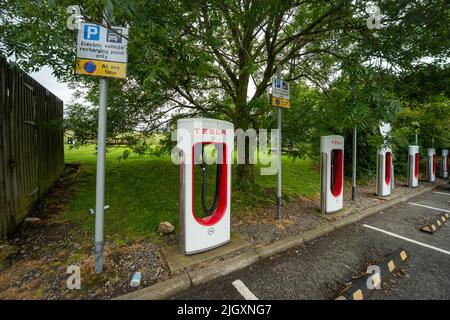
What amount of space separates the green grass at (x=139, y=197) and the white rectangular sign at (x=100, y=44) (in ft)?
8.54

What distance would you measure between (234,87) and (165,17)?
11.1 feet

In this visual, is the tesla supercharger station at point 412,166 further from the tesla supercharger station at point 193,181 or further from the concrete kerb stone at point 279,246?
the tesla supercharger station at point 193,181

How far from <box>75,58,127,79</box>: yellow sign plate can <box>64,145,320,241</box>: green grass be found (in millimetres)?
2427

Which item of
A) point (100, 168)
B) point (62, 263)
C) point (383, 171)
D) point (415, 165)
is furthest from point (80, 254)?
point (415, 165)

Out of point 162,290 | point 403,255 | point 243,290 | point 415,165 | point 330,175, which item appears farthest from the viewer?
point 415,165

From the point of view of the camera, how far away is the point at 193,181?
2.65 m

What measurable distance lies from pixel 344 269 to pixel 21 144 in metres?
5.78

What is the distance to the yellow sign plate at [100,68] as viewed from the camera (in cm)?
212

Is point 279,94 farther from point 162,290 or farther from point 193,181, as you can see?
point 162,290

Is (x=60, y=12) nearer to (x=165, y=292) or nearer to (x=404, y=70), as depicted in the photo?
(x=165, y=292)

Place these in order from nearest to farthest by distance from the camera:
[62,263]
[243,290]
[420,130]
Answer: [243,290] < [62,263] < [420,130]

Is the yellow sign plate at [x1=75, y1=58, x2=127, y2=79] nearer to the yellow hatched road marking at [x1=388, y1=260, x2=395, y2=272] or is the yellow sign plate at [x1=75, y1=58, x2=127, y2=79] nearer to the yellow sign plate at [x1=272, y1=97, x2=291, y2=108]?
the yellow sign plate at [x1=272, y1=97, x2=291, y2=108]
